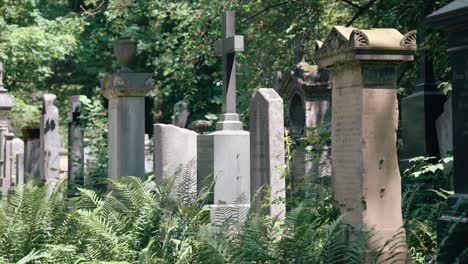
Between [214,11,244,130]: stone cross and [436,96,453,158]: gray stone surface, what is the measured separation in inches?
98.2

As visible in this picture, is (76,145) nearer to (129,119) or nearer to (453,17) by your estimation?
(129,119)

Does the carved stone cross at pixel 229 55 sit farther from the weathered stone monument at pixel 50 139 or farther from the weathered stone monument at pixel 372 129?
the weathered stone monument at pixel 50 139

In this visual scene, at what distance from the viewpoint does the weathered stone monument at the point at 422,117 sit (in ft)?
40.8

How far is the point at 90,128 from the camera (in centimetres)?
1881

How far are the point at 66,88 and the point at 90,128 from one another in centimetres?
1457

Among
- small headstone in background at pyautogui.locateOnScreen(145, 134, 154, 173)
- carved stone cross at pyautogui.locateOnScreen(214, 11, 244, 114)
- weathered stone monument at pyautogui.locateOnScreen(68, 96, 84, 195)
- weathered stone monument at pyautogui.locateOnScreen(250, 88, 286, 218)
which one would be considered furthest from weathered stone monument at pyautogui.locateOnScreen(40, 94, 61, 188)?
Result: weathered stone monument at pyautogui.locateOnScreen(250, 88, 286, 218)

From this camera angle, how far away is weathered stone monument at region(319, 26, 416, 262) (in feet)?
26.9

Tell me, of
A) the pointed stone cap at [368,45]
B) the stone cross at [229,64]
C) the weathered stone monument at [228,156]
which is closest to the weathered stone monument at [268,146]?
the weathered stone monument at [228,156]

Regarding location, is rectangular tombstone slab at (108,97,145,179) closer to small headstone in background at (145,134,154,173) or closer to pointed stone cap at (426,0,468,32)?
small headstone in background at (145,134,154,173)

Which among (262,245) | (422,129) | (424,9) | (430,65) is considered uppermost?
(424,9)

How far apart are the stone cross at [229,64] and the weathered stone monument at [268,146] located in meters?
1.35

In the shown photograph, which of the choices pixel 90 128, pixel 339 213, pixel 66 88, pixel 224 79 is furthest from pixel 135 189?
pixel 66 88

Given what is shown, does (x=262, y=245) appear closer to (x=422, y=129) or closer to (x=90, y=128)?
(x=422, y=129)

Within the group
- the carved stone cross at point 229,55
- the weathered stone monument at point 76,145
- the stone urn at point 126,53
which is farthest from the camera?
the weathered stone monument at point 76,145
